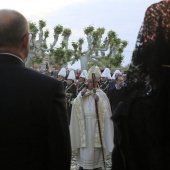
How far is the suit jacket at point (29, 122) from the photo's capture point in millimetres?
2424

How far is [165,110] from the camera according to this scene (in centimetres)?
182

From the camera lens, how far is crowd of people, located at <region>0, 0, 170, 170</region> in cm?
183

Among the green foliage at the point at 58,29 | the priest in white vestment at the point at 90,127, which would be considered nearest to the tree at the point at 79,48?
the green foliage at the point at 58,29

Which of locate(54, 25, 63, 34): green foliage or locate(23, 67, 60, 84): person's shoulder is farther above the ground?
locate(54, 25, 63, 34): green foliage

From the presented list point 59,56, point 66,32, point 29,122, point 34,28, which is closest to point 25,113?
point 29,122

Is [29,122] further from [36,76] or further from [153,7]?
[153,7]

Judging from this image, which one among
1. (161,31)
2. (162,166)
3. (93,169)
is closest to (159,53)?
(161,31)

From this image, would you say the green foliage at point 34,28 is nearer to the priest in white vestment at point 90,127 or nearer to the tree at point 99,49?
the tree at point 99,49

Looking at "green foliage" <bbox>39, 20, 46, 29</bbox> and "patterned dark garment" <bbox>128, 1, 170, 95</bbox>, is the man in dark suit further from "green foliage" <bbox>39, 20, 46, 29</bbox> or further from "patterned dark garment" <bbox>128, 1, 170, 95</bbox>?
"green foliage" <bbox>39, 20, 46, 29</bbox>

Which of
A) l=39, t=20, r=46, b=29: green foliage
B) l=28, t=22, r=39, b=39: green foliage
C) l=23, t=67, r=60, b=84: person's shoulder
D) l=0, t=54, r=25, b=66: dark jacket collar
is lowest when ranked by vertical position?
l=23, t=67, r=60, b=84: person's shoulder

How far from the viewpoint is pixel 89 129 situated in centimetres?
720

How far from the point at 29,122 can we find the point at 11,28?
1.89ft

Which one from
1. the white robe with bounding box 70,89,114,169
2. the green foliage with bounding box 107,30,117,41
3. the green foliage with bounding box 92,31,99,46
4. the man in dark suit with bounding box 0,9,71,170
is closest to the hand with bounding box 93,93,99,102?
the white robe with bounding box 70,89,114,169

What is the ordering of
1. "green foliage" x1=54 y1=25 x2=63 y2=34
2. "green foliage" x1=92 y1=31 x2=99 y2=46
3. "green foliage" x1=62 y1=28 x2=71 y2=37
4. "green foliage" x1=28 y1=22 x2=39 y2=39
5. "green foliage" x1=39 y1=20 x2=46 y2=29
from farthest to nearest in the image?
"green foliage" x1=92 y1=31 x2=99 y2=46, "green foliage" x1=62 y1=28 x2=71 y2=37, "green foliage" x1=54 y1=25 x2=63 y2=34, "green foliage" x1=39 y1=20 x2=46 y2=29, "green foliage" x1=28 y1=22 x2=39 y2=39
